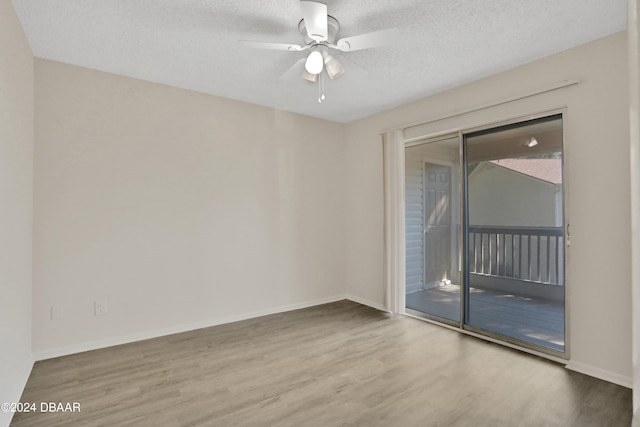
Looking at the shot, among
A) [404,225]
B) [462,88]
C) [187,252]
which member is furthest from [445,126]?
[187,252]

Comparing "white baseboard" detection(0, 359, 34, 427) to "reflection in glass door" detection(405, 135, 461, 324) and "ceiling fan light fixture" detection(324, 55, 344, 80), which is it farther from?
"reflection in glass door" detection(405, 135, 461, 324)

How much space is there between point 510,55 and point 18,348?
437 centimetres

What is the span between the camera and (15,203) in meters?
2.15

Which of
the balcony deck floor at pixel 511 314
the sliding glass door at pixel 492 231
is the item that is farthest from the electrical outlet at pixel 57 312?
the balcony deck floor at pixel 511 314

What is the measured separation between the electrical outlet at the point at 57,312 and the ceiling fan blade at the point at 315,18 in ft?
10.1

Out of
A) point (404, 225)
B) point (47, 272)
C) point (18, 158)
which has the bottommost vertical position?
point (47, 272)

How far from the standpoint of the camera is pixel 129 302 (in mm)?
3209

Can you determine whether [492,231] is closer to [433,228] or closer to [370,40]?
[433,228]

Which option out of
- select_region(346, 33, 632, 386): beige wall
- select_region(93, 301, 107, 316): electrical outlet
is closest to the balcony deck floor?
select_region(346, 33, 632, 386): beige wall

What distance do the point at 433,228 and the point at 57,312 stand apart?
3.94 m

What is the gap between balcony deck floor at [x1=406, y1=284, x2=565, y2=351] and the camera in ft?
10.00

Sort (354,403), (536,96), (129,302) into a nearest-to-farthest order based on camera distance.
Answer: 1. (354,403)
2. (536,96)
3. (129,302)

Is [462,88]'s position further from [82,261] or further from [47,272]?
[47,272]

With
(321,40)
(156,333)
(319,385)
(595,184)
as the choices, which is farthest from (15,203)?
(595,184)
